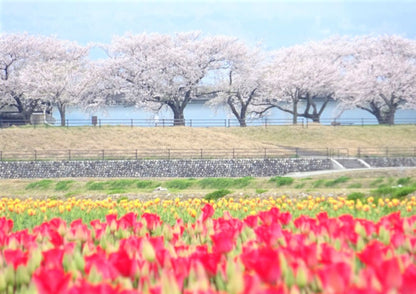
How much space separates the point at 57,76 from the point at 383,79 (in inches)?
1172

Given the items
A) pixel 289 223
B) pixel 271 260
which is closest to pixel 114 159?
pixel 289 223

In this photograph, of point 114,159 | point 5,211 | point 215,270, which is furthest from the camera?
point 114,159

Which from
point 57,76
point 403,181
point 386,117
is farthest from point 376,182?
point 57,76

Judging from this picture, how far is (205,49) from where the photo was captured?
Result: 66.1m

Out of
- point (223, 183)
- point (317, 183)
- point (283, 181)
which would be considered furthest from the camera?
point (223, 183)

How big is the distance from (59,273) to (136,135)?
4842cm

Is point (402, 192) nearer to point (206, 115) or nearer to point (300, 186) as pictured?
point (300, 186)

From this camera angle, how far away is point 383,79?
2704 inches

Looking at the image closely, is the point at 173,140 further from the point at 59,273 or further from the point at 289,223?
the point at 59,273

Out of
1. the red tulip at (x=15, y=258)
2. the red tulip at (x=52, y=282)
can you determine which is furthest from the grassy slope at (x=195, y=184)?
the red tulip at (x=52, y=282)

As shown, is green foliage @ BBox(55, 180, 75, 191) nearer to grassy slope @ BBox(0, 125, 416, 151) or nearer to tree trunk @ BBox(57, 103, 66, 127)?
grassy slope @ BBox(0, 125, 416, 151)

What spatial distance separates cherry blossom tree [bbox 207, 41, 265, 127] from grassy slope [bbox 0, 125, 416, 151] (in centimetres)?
928

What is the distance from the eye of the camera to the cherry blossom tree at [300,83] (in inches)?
2630

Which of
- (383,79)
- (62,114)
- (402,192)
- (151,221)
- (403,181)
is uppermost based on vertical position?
(383,79)
